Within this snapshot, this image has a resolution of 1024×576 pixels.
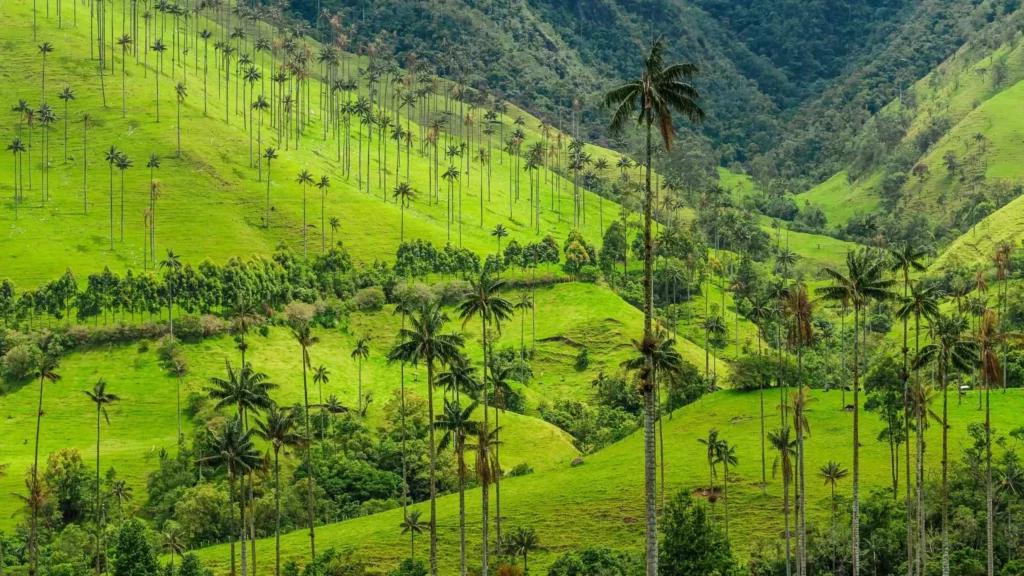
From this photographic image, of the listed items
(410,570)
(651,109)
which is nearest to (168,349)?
(410,570)

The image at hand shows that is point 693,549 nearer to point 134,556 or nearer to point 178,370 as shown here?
point 134,556

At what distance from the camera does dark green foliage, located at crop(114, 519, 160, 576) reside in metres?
103

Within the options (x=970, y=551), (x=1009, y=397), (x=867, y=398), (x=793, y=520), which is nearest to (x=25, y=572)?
(x=793, y=520)

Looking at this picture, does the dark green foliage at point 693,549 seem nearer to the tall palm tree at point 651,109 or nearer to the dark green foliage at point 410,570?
the dark green foliage at point 410,570

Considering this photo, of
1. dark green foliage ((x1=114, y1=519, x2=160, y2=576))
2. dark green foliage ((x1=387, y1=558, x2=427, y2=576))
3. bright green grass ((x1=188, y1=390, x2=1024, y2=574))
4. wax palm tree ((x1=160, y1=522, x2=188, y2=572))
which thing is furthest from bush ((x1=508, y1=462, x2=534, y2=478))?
dark green foliage ((x1=114, y1=519, x2=160, y2=576))

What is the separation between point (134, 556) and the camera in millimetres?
103500

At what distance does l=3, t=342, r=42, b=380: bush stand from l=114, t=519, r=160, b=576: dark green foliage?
301 ft

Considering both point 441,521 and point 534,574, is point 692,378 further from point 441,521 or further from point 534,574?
point 534,574

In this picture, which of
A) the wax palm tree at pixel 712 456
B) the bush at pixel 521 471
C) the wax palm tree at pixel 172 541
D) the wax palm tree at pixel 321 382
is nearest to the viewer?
the wax palm tree at pixel 712 456

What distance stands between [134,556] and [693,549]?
2016 inches

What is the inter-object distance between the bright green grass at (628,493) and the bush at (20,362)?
224 feet

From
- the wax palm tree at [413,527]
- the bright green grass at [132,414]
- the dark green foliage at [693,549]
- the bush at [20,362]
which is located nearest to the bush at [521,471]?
the bright green grass at [132,414]

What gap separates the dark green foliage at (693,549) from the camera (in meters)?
93.2

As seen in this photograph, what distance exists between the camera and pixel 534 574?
113 meters
